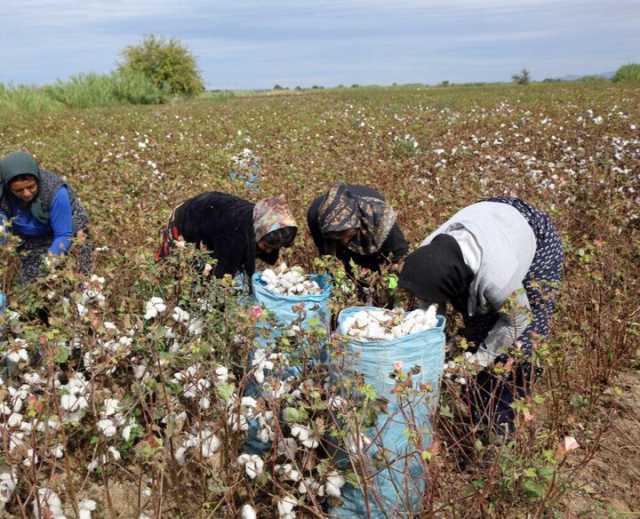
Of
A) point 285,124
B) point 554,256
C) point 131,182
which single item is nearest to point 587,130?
point 285,124

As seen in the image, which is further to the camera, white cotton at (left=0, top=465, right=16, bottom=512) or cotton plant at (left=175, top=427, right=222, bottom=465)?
cotton plant at (left=175, top=427, right=222, bottom=465)

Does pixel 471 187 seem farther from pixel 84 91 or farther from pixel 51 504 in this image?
pixel 84 91

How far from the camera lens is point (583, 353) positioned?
273cm

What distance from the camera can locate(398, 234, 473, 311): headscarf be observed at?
2.12 m

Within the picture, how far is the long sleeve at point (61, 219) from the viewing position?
3.30 m

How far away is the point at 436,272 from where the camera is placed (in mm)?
2109

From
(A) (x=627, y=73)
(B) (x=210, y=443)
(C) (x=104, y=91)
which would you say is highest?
(A) (x=627, y=73)

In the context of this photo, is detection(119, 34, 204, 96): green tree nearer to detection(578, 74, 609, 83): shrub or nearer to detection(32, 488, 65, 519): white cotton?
detection(578, 74, 609, 83): shrub

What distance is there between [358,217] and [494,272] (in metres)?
0.85

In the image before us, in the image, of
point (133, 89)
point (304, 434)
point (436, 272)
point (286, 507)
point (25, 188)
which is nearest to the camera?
point (304, 434)

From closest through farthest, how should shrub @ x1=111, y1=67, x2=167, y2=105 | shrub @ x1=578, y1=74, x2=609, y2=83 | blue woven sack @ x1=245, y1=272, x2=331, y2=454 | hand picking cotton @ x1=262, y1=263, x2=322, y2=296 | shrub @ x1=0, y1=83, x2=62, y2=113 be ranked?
1. blue woven sack @ x1=245, y1=272, x2=331, y2=454
2. hand picking cotton @ x1=262, y1=263, x2=322, y2=296
3. shrub @ x1=0, y1=83, x2=62, y2=113
4. shrub @ x1=111, y1=67, x2=167, y2=105
5. shrub @ x1=578, y1=74, x2=609, y2=83

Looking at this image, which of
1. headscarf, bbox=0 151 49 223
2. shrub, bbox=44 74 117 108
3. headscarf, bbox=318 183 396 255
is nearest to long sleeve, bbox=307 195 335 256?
headscarf, bbox=318 183 396 255

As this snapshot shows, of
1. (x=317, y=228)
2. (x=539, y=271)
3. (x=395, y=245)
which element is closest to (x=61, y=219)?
(x=317, y=228)

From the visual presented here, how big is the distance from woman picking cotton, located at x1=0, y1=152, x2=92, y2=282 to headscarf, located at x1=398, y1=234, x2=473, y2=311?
1816 mm
